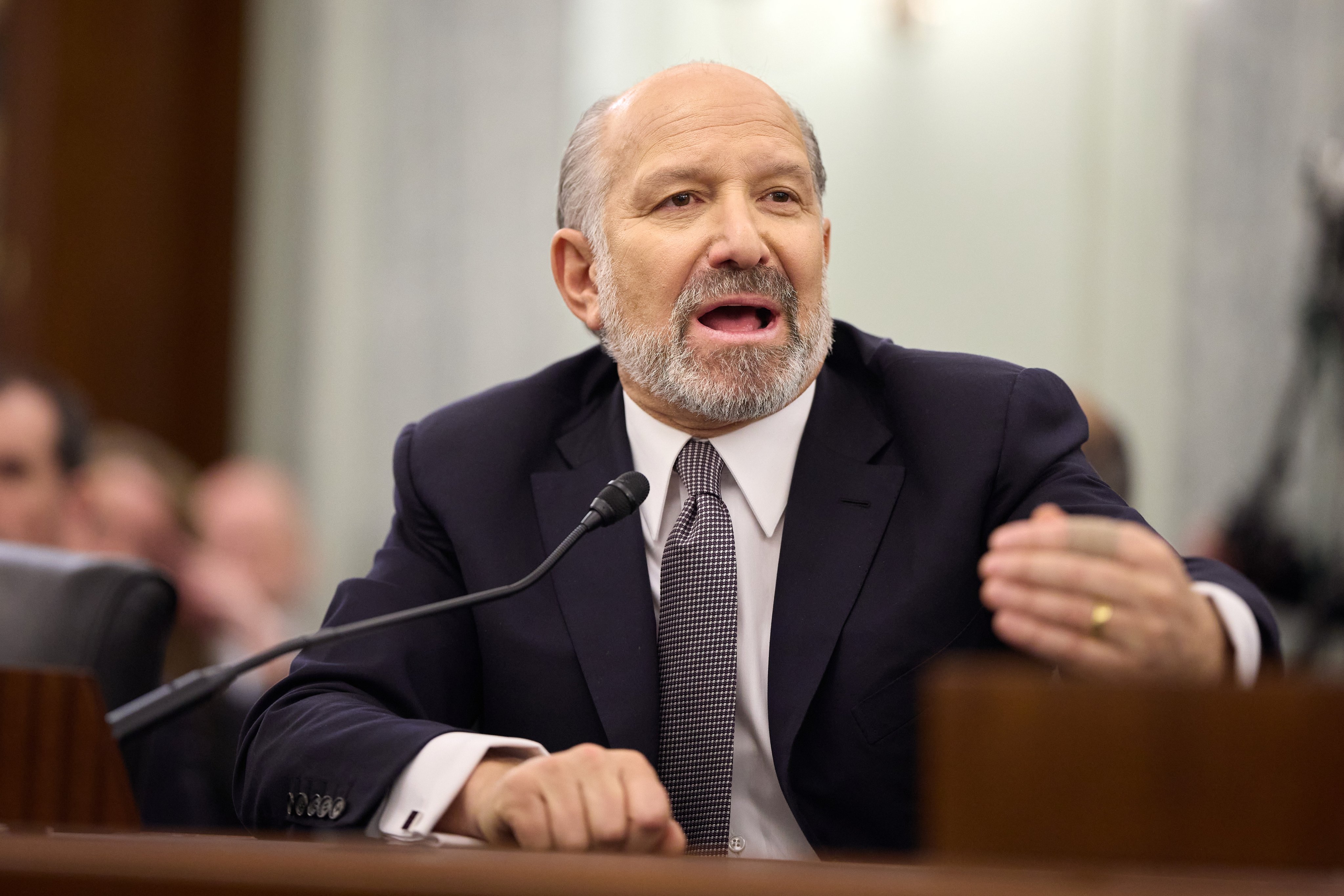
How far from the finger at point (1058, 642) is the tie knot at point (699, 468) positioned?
65 centimetres

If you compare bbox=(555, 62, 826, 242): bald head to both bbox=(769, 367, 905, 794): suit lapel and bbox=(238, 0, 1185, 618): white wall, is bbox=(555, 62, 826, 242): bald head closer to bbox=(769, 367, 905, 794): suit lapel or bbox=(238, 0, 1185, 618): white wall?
bbox=(769, 367, 905, 794): suit lapel

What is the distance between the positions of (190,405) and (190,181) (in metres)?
0.88

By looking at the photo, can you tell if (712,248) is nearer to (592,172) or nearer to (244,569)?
(592,172)

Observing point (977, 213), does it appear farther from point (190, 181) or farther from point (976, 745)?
point (976, 745)

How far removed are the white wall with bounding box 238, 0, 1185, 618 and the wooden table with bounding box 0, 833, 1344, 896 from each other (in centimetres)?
354

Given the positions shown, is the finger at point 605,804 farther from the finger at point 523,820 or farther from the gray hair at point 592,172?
the gray hair at point 592,172

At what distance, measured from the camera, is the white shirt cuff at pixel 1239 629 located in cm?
109

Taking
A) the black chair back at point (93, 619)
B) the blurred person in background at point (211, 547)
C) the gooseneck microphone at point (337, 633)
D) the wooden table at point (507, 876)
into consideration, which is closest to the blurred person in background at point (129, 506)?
the blurred person in background at point (211, 547)

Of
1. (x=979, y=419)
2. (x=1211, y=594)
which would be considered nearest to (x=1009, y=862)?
(x=1211, y=594)

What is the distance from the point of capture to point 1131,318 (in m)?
4.05

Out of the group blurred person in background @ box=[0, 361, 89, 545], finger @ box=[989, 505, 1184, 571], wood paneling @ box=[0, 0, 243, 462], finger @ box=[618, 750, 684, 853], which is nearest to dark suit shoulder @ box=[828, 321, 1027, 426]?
finger @ box=[989, 505, 1184, 571]

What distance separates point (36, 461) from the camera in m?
3.13

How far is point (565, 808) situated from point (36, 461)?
8.32ft

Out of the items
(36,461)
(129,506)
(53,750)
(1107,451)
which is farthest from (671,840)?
(129,506)
